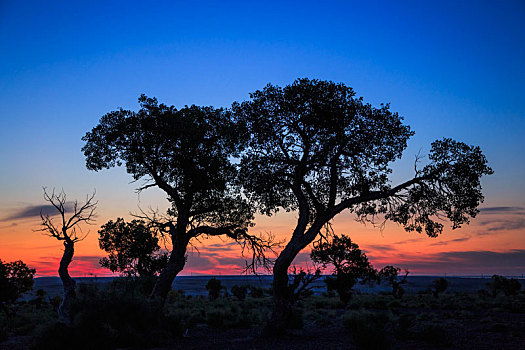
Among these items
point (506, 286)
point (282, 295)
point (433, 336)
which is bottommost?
point (506, 286)

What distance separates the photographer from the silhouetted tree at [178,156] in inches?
832

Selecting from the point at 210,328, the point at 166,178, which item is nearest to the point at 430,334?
the point at 210,328

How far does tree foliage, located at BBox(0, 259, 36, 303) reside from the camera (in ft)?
96.0

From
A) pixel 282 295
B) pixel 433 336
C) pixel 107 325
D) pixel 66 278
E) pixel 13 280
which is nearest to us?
pixel 107 325

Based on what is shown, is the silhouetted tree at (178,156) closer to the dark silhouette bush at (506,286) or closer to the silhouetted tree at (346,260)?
the silhouetted tree at (346,260)

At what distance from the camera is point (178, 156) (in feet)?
70.5

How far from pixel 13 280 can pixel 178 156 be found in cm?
1907

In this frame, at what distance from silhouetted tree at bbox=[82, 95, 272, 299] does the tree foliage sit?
565 inches

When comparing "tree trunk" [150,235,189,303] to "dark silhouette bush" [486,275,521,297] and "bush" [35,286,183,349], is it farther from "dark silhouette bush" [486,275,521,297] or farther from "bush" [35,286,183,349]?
"dark silhouette bush" [486,275,521,297]

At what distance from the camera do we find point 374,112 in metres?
18.5

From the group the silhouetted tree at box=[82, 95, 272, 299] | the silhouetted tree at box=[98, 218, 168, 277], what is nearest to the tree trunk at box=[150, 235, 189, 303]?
the silhouetted tree at box=[82, 95, 272, 299]

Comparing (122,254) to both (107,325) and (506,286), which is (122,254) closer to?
(107,325)

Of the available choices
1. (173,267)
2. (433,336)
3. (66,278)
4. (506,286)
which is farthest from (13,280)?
(506,286)

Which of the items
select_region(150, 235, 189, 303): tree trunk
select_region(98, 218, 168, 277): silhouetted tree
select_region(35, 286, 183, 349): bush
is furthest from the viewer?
select_region(98, 218, 168, 277): silhouetted tree
